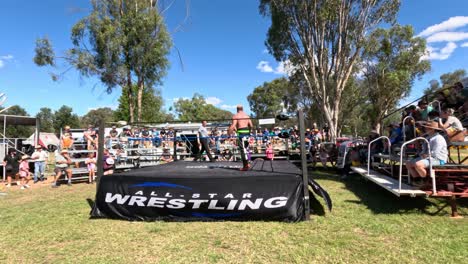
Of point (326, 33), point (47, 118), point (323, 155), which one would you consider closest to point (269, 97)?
point (326, 33)

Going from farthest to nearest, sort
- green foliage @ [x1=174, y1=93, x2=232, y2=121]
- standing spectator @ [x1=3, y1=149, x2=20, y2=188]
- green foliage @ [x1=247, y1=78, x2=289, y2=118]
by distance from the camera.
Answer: green foliage @ [x1=174, y1=93, x2=232, y2=121] → green foliage @ [x1=247, y1=78, x2=289, y2=118] → standing spectator @ [x1=3, y1=149, x2=20, y2=188]

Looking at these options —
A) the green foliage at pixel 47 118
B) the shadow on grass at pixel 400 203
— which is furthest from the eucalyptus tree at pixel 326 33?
the green foliage at pixel 47 118

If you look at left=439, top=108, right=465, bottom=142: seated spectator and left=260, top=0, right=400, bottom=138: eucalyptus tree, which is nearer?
left=439, top=108, right=465, bottom=142: seated spectator

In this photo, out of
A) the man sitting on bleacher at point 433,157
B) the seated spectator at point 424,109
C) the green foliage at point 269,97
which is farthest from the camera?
the green foliage at point 269,97

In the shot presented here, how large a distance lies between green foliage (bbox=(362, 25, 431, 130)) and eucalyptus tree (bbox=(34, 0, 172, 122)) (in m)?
17.3

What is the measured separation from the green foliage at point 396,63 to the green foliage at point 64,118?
66316 mm

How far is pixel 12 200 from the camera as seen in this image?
7.24 metres

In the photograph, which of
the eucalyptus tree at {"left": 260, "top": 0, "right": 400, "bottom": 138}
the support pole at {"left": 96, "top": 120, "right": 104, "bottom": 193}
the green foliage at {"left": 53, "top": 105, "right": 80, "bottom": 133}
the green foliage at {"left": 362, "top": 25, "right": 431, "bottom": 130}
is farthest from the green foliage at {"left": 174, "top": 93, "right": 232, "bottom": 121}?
the support pole at {"left": 96, "top": 120, "right": 104, "bottom": 193}

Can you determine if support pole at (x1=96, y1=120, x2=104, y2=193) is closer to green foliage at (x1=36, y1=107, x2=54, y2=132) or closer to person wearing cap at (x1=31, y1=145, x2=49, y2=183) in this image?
person wearing cap at (x1=31, y1=145, x2=49, y2=183)

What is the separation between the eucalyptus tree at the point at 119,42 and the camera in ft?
64.6

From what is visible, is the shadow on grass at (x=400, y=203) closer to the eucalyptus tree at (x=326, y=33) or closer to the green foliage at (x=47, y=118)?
the eucalyptus tree at (x=326, y=33)

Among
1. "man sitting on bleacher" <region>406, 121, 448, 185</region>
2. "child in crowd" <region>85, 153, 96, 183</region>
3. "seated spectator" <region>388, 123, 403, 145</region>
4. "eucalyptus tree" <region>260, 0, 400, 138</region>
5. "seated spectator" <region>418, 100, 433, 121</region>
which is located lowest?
"child in crowd" <region>85, 153, 96, 183</region>

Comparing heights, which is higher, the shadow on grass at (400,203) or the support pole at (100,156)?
the support pole at (100,156)

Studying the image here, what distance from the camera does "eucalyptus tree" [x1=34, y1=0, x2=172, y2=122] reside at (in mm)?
19688
